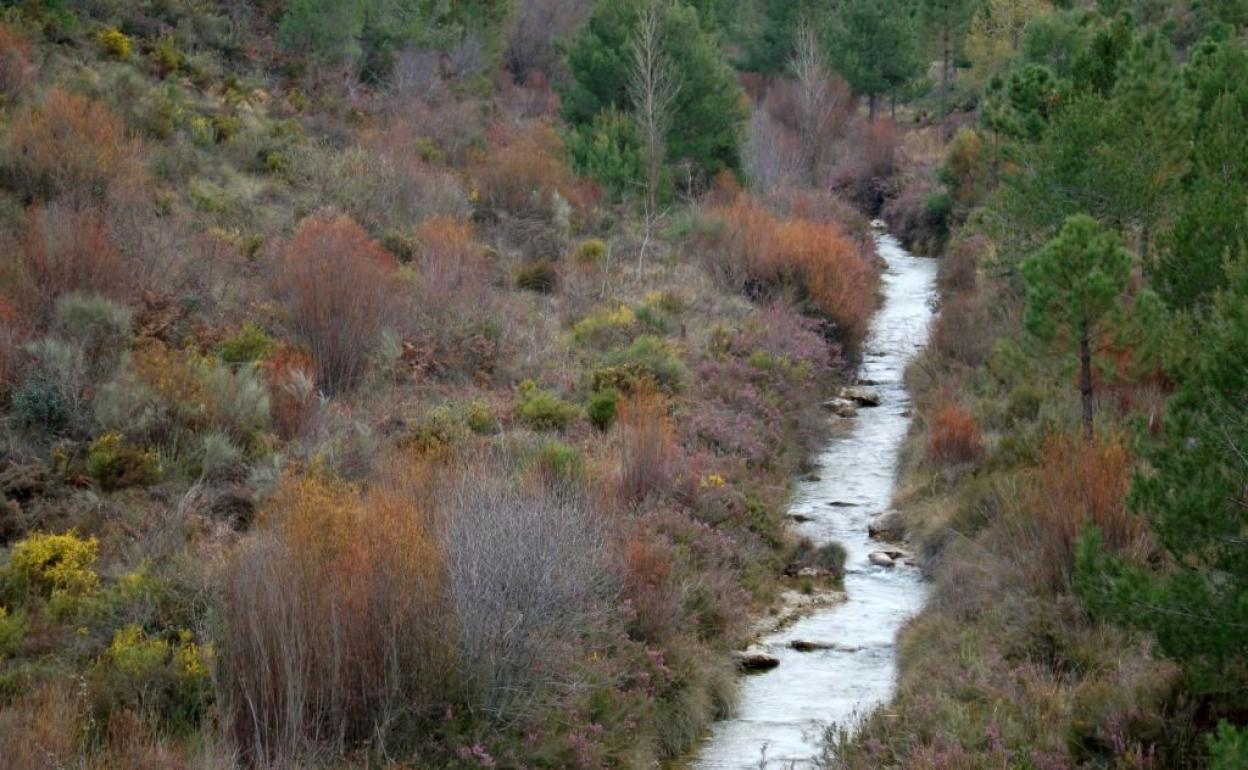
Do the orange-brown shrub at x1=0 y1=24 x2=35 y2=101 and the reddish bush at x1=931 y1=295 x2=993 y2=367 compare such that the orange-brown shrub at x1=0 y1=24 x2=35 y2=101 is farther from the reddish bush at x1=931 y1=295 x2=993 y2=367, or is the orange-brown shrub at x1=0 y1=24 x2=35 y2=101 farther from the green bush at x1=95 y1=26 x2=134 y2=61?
the reddish bush at x1=931 y1=295 x2=993 y2=367

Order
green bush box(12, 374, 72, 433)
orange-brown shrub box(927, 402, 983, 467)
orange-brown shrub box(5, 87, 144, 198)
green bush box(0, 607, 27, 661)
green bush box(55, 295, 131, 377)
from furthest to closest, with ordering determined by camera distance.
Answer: orange-brown shrub box(5, 87, 144, 198)
orange-brown shrub box(927, 402, 983, 467)
green bush box(55, 295, 131, 377)
green bush box(12, 374, 72, 433)
green bush box(0, 607, 27, 661)

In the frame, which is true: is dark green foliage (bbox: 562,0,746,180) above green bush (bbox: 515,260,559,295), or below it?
above

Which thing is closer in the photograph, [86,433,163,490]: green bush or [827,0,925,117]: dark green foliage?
[86,433,163,490]: green bush

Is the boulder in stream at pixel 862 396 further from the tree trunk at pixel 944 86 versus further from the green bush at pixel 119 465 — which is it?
the tree trunk at pixel 944 86

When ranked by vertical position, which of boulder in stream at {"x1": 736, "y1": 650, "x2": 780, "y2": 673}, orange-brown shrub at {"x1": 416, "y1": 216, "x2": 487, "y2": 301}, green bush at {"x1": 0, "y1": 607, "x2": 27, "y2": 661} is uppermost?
orange-brown shrub at {"x1": 416, "y1": 216, "x2": 487, "y2": 301}

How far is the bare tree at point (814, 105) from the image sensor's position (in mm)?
34812

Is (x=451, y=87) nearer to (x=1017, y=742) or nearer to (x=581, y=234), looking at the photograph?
(x=581, y=234)

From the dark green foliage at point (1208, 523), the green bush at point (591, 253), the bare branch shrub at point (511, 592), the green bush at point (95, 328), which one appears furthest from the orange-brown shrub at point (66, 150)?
the dark green foliage at point (1208, 523)

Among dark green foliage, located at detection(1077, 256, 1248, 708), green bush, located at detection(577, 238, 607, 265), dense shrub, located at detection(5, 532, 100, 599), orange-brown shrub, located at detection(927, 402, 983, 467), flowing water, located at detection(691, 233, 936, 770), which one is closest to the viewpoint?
dark green foliage, located at detection(1077, 256, 1248, 708)

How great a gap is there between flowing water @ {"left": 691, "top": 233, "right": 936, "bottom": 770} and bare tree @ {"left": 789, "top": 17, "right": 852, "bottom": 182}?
16207mm

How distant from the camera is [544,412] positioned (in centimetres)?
1480

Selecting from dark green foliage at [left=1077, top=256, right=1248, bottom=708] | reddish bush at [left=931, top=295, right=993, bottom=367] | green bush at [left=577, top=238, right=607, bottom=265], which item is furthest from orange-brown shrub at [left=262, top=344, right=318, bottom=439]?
reddish bush at [left=931, top=295, right=993, bottom=367]

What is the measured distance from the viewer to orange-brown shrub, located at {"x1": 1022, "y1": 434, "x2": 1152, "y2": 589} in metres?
10.4

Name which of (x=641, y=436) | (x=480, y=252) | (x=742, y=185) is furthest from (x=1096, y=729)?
(x=742, y=185)
